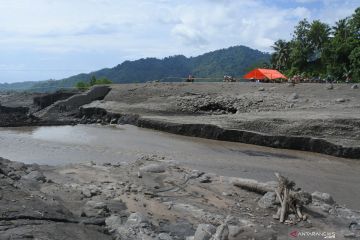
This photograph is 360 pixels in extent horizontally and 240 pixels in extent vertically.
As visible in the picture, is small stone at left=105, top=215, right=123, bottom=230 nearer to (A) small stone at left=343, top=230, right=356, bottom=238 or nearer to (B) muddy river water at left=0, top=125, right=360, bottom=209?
(A) small stone at left=343, top=230, right=356, bottom=238

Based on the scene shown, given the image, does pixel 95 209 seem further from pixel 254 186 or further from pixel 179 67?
pixel 179 67

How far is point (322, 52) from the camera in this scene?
167 feet

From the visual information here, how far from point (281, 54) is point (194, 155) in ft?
155

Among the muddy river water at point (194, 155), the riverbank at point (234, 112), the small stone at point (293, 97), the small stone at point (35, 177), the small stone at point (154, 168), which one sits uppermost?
the small stone at point (293, 97)

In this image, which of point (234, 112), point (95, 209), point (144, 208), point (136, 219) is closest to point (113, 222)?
point (136, 219)

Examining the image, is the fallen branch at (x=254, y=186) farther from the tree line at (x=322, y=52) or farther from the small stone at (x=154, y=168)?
the tree line at (x=322, y=52)

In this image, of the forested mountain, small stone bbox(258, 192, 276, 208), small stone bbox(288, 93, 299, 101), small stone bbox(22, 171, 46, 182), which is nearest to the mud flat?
small stone bbox(288, 93, 299, 101)

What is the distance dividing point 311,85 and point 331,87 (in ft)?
4.77

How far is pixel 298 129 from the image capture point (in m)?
19.3

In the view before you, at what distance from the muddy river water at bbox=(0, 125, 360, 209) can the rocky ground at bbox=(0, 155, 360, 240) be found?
270 centimetres

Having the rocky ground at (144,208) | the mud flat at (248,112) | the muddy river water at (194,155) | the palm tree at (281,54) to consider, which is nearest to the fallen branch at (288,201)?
the rocky ground at (144,208)

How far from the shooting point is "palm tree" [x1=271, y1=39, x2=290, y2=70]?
60.6 metres

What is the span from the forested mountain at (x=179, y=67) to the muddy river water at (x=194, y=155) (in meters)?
96.1

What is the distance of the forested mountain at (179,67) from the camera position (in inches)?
4904
